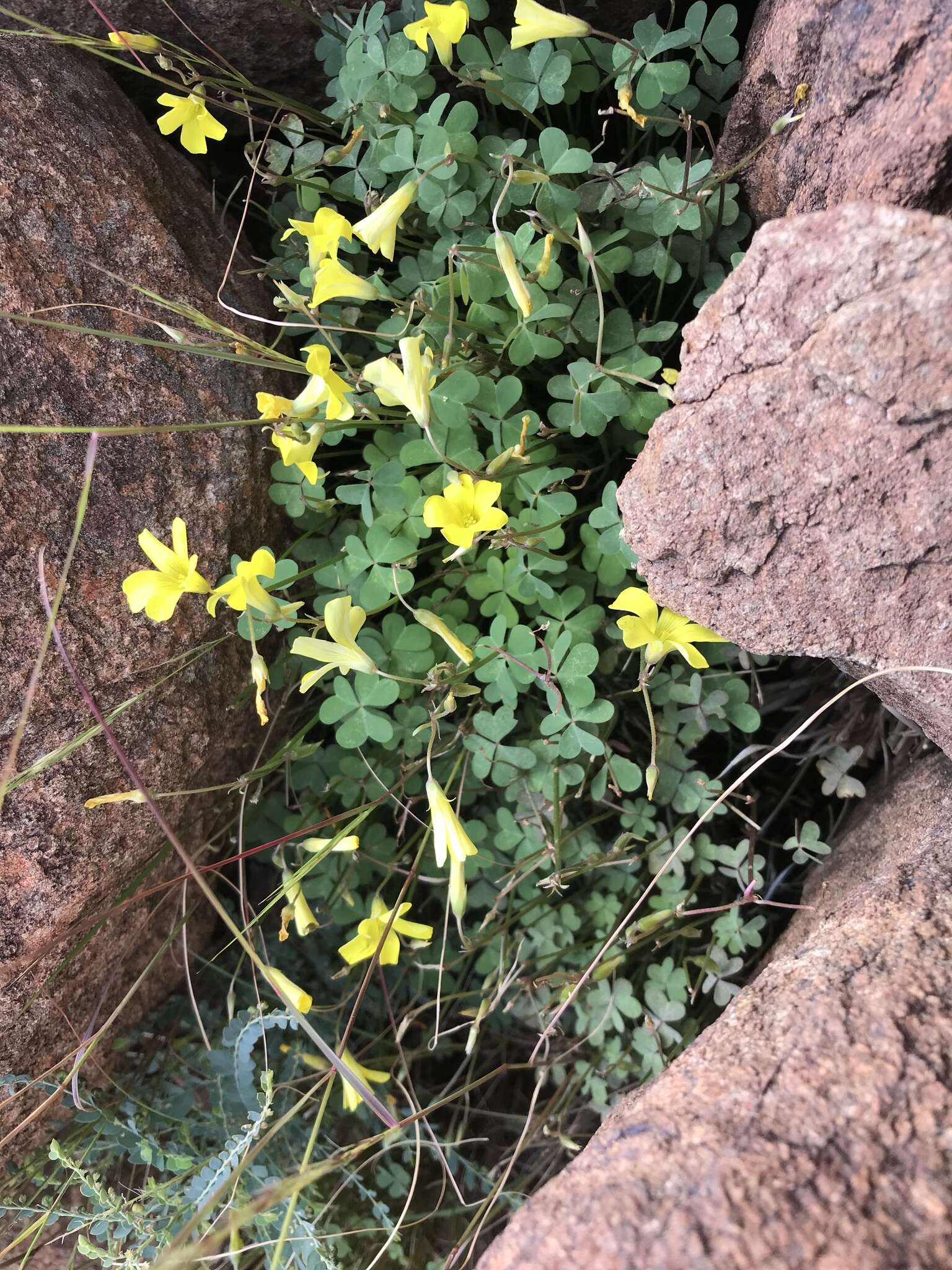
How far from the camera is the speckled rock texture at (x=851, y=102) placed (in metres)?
1.11

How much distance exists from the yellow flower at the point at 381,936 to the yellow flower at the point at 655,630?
1.98 feet

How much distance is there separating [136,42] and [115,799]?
1195mm

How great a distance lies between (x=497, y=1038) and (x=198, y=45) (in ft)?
7.23

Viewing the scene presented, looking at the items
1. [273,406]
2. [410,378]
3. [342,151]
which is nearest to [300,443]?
[273,406]

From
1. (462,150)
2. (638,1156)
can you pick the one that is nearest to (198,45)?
(462,150)

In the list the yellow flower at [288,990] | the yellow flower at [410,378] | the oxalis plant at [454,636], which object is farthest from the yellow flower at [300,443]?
the yellow flower at [288,990]

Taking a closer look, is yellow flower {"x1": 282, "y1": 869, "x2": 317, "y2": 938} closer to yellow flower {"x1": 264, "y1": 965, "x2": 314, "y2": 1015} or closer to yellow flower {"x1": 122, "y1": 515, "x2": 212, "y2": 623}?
yellow flower {"x1": 264, "y1": 965, "x2": 314, "y2": 1015}

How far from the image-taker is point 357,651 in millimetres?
1410

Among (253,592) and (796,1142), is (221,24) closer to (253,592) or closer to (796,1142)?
(253,592)

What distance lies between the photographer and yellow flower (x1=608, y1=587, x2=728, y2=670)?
1.37 meters

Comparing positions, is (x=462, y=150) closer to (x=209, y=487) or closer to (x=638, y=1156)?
(x=209, y=487)

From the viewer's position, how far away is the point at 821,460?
1115 millimetres

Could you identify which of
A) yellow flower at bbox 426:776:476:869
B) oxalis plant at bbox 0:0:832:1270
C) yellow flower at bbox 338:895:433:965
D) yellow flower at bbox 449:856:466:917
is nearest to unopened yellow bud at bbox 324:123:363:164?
oxalis plant at bbox 0:0:832:1270

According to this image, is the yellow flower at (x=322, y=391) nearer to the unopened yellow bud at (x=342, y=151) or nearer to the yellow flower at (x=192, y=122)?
the unopened yellow bud at (x=342, y=151)
